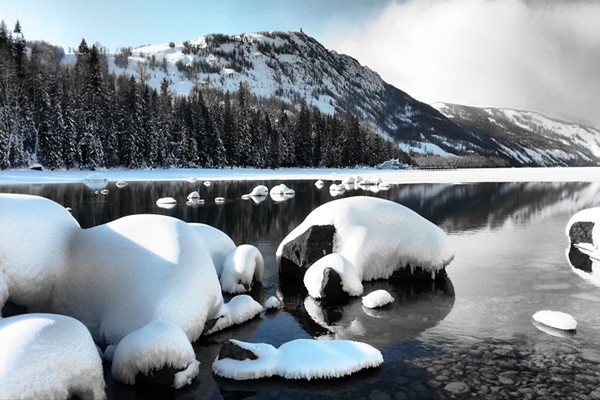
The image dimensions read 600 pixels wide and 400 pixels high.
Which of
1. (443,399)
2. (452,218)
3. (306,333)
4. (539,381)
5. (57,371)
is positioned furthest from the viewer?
(452,218)

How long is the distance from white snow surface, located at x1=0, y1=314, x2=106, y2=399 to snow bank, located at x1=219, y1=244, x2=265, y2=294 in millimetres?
7025

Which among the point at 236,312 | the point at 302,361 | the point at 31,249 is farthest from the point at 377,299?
the point at 31,249

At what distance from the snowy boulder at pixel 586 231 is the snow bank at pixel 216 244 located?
638 inches

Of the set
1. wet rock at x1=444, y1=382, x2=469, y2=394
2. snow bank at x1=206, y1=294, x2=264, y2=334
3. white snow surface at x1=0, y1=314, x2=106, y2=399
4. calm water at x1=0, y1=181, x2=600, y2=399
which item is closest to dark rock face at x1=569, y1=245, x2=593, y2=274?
calm water at x1=0, y1=181, x2=600, y2=399

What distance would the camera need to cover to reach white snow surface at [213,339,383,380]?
29.4ft

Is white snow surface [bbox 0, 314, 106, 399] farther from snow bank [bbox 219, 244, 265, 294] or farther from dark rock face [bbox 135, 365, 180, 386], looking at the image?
snow bank [bbox 219, 244, 265, 294]

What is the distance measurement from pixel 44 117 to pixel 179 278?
241 ft

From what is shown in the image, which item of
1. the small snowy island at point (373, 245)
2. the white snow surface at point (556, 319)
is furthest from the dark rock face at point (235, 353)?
the white snow surface at point (556, 319)

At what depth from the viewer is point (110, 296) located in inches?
415

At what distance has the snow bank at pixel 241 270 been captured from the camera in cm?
1466

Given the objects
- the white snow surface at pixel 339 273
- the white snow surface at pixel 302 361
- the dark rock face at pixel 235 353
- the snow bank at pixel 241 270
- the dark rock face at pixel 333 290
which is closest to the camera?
the white snow surface at pixel 302 361

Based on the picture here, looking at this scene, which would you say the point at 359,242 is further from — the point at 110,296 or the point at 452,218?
the point at 452,218

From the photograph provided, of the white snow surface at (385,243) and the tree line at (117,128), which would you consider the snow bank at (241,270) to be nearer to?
the white snow surface at (385,243)

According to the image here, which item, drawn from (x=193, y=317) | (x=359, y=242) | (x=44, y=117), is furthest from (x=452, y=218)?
(x=44, y=117)
